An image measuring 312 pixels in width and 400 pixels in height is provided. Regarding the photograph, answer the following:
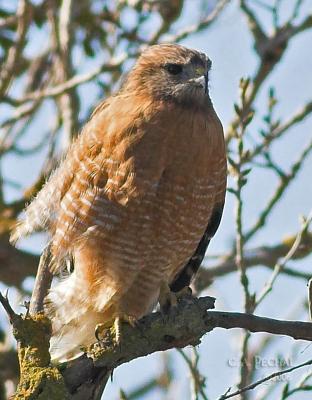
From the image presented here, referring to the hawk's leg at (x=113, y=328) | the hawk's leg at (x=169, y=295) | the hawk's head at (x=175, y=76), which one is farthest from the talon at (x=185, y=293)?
the hawk's head at (x=175, y=76)

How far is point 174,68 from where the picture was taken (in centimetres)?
640

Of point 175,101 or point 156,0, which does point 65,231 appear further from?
point 156,0

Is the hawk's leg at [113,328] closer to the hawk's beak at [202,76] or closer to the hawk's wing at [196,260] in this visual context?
the hawk's wing at [196,260]

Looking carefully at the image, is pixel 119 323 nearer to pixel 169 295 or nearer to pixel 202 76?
pixel 169 295

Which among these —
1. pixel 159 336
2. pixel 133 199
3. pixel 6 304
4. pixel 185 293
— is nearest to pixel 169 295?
pixel 185 293

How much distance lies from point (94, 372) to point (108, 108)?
1955 mm

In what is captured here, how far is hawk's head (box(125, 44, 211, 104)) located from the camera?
20.7 feet

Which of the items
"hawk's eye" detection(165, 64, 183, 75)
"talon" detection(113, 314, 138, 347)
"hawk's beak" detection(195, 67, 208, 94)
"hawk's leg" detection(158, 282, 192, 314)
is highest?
"hawk's eye" detection(165, 64, 183, 75)

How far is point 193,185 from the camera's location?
6.08 m

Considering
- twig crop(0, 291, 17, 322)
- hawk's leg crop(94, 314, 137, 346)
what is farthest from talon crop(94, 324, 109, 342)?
twig crop(0, 291, 17, 322)

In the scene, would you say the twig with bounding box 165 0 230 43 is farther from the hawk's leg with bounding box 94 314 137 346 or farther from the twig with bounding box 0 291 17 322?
the twig with bounding box 0 291 17 322

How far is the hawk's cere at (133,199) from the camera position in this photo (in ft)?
19.4

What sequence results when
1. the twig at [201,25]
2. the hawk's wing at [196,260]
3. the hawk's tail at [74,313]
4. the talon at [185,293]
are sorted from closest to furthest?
the talon at [185,293] → the hawk's tail at [74,313] → the hawk's wing at [196,260] → the twig at [201,25]

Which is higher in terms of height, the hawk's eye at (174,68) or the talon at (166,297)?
the hawk's eye at (174,68)
